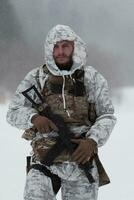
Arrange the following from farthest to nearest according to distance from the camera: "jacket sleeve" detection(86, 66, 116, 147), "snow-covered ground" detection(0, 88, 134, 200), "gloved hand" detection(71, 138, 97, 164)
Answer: "snow-covered ground" detection(0, 88, 134, 200), "jacket sleeve" detection(86, 66, 116, 147), "gloved hand" detection(71, 138, 97, 164)

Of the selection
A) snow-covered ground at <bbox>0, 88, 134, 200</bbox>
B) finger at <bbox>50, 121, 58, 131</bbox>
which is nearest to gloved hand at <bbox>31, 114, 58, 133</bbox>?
finger at <bbox>50, 121, 58, 131</bbox>

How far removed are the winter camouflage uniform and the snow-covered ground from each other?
1.96 metres

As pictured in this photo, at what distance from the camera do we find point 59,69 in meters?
2.88

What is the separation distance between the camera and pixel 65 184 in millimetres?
2820

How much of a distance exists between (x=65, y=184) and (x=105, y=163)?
3846mm

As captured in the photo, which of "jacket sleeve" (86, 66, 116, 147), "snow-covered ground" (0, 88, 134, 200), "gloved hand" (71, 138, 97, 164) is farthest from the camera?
"snow-covered ground" (0, 88, 134, 200)

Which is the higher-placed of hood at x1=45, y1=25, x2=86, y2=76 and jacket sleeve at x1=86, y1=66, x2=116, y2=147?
hood at x1=45, y1=25, x2=86, y2=76

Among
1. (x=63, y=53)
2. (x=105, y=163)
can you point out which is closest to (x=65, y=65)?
(x=63, y=53)

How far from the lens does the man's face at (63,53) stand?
290 cm

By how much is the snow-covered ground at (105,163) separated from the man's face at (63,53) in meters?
2.03

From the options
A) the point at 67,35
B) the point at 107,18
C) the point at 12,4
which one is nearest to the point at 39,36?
the point at 12,4

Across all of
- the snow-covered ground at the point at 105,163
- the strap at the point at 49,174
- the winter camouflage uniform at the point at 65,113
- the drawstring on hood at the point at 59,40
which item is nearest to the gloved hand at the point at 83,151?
the winter camouflage uniform at the point at 65,113

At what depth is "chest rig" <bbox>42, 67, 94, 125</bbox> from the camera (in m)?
2.81

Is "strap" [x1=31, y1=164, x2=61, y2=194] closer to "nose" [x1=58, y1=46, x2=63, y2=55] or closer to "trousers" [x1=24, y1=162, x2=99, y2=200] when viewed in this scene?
"trousers" [x1=24, y1=162, x2=99, y2=200]
